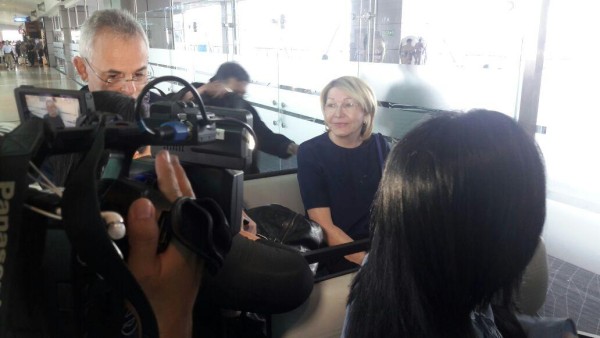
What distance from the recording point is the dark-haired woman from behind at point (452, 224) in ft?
1.98

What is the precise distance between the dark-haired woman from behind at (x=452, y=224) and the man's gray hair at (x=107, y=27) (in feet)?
3.36

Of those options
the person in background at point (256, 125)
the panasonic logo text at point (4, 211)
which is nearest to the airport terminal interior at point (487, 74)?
the person in background at point (256, 125)

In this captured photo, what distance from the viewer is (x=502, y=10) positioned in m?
2.59

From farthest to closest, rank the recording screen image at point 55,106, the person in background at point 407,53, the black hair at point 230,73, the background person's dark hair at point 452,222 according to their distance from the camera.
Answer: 1. the person in background at point 407,53
2. the black hair at point 230,73
3. the recording screen image at point 55,106
4. the background person's dark hair at point 452,222

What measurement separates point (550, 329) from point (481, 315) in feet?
0.34

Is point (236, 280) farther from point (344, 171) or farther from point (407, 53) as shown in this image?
point (407, 53)

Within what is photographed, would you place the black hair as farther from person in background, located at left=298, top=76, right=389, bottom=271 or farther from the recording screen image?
the recording screen image

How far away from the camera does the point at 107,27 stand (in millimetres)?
1341

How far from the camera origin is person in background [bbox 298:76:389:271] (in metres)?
2.03

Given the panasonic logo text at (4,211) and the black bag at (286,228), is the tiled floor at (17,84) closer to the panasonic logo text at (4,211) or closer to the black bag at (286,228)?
the black bag at (286,228)

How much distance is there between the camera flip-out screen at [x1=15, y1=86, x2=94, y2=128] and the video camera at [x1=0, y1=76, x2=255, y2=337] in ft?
0.38

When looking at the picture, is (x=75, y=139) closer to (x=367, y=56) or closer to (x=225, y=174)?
(x=225, y=174)

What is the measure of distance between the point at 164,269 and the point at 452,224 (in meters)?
0.38

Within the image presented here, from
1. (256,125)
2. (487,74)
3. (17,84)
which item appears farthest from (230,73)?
(17,84)
